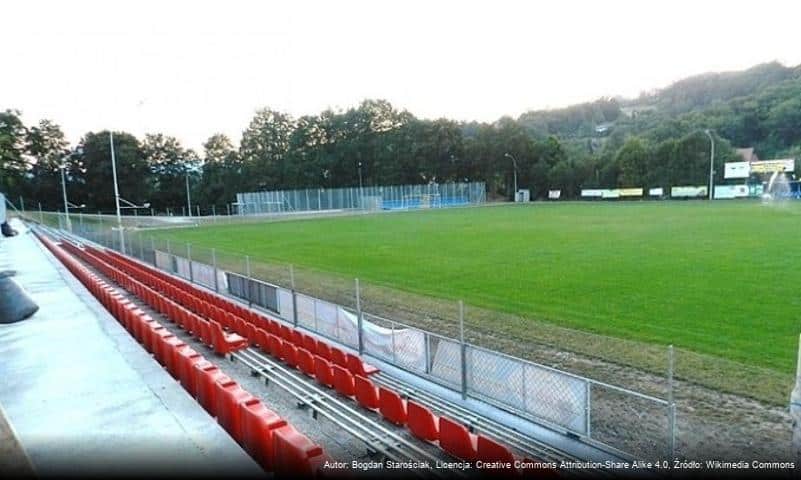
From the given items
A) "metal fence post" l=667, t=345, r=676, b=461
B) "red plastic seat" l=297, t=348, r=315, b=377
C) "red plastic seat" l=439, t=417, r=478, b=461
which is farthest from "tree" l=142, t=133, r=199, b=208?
"metal fence post" l=667, t=345, r=676, b=461

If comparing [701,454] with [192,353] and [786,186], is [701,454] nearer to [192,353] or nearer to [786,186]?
[192,353]

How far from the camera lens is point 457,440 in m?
5.95

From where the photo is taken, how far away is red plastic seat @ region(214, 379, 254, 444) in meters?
5.92

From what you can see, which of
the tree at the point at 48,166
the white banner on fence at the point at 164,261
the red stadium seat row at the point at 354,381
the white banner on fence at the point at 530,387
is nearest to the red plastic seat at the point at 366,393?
the red stadium seat row at the point at 354,381

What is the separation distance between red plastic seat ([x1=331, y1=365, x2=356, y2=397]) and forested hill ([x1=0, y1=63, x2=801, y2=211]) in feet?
277

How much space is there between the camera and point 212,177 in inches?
3971

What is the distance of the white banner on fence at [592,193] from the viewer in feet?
295

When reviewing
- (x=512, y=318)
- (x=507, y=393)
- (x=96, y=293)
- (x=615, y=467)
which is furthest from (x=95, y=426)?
(x=96, y=293)

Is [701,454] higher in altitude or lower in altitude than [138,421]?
lower

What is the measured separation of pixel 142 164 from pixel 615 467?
101266mm

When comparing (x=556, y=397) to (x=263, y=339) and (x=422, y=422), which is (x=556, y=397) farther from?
(x=263, y=339)

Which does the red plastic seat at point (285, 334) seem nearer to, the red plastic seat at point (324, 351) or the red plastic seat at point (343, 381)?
the red plastic seat at point (324, 351)

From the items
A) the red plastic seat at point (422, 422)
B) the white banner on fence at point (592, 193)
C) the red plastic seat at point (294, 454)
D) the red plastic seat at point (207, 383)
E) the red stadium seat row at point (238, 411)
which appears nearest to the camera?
the red plastic seat at point (294, 454)

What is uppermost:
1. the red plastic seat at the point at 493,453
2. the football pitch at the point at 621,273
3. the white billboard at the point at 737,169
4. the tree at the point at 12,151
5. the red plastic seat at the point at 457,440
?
the tree at the point at 12,151
